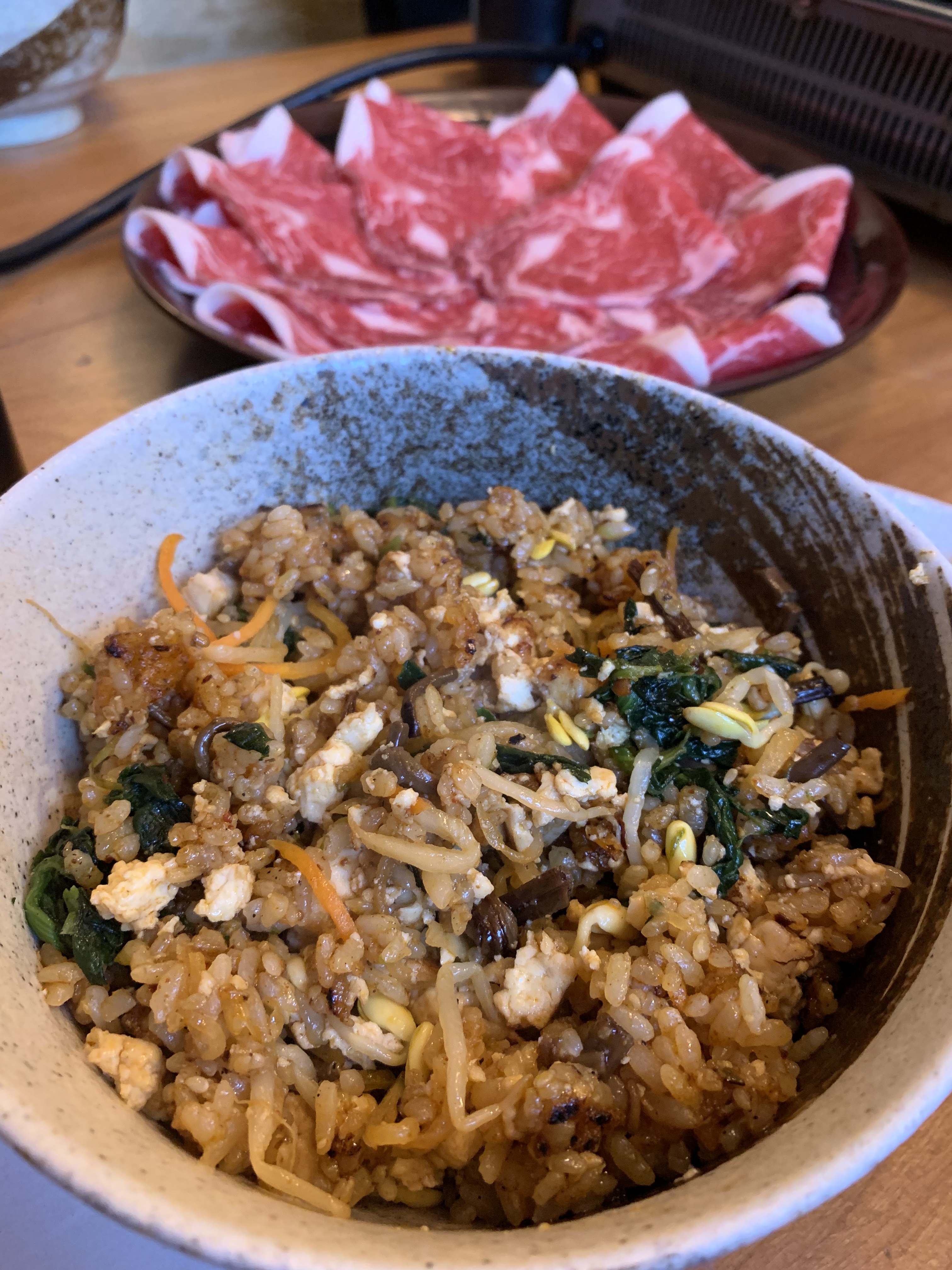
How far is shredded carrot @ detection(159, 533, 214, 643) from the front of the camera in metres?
1.40

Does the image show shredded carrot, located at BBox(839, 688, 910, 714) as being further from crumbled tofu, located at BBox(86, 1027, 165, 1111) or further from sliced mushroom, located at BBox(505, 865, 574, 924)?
crumbled tofu, located at BBox(86, 1027, 165, 1111)

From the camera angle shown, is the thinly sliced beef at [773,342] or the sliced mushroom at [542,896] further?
the thinly sliced beef at [773,342]

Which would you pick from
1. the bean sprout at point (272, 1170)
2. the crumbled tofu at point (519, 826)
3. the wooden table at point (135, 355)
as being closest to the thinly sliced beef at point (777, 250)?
the wooden table at point (135, 355)

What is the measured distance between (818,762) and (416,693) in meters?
0.60

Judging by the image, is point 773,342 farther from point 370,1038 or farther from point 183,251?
point 370,1038

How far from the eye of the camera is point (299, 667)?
1.38 metres

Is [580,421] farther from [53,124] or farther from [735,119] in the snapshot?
[53,124]

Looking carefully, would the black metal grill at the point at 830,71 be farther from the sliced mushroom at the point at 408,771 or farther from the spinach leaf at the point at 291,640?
the sliced mushroom at the point at 408,771

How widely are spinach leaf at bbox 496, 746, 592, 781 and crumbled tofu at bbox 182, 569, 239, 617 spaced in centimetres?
56

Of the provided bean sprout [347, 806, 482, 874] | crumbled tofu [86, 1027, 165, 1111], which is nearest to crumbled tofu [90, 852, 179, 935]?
crumbled tofu [86, 1027, 165, 1111]

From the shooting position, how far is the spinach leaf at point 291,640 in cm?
144

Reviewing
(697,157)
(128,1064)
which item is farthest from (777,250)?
(128,1064)

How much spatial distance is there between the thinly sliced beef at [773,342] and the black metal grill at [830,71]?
1127 mm

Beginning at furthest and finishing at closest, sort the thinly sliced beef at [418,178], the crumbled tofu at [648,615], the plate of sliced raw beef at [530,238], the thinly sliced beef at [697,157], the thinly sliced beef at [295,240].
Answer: the thinly sliced beef at [697,157]
the thinly sliced beef at [418,178]
the thinly sliced beef at [295,240]
the plate of sliced raw beef at [530,238]
the crumbled tofu at [648,615]
